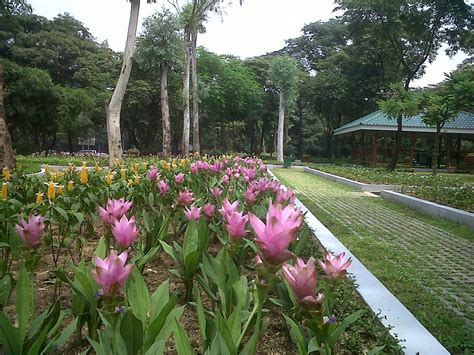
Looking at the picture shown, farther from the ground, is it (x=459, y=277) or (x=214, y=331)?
(x=214, y=331)

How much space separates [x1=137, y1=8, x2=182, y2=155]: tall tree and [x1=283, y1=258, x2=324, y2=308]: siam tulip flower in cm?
2092

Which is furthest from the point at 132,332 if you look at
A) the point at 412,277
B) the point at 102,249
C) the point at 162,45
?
the point at 162,45

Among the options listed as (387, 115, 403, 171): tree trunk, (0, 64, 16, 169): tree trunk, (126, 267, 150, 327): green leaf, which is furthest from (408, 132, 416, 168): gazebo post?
(126, 267, 150, 327): green leaf

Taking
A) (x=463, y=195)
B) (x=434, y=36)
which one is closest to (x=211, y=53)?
(x=434, y=36)

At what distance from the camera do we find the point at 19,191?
4.15 m

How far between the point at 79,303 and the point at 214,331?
26.3 inches

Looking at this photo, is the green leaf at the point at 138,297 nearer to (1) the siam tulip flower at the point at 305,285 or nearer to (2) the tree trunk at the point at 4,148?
(1) the siam tulip flower at the point at 305,285

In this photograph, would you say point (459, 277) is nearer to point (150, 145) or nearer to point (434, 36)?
point (434, 36)

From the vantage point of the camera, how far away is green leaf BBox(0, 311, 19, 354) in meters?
1.27

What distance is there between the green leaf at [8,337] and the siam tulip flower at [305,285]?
0.92 m

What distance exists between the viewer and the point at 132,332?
3.93 feet

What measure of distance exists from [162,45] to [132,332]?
23.3 meters

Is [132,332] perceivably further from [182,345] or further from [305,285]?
[305,285]

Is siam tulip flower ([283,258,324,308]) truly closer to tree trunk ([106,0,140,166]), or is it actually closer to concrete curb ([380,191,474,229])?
concrete curb ([380,191,474,229])
